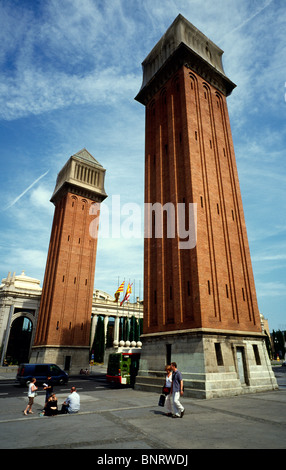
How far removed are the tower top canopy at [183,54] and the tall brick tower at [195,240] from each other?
4.9 inches

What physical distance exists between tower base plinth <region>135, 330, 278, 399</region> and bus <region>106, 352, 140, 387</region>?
6.95 feet

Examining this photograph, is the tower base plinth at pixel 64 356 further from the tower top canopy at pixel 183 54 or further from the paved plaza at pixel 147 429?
the tower top canopy at pixel 183 54

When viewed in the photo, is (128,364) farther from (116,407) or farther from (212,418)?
(212,418)

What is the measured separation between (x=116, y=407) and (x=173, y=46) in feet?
107

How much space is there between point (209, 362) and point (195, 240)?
27.5ft

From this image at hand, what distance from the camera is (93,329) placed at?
203 feet

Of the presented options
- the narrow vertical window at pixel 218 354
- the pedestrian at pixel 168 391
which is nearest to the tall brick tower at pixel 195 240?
the narrow vertical window at pixel 218 354

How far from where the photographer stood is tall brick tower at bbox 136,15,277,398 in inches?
756

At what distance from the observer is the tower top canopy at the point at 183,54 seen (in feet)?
95.1

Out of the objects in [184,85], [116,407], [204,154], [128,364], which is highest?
[184,85]

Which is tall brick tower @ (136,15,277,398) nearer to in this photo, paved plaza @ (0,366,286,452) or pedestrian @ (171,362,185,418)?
paved plaza @ (0,366,286,452)

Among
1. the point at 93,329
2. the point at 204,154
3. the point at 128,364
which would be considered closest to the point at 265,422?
the point at 128,364
